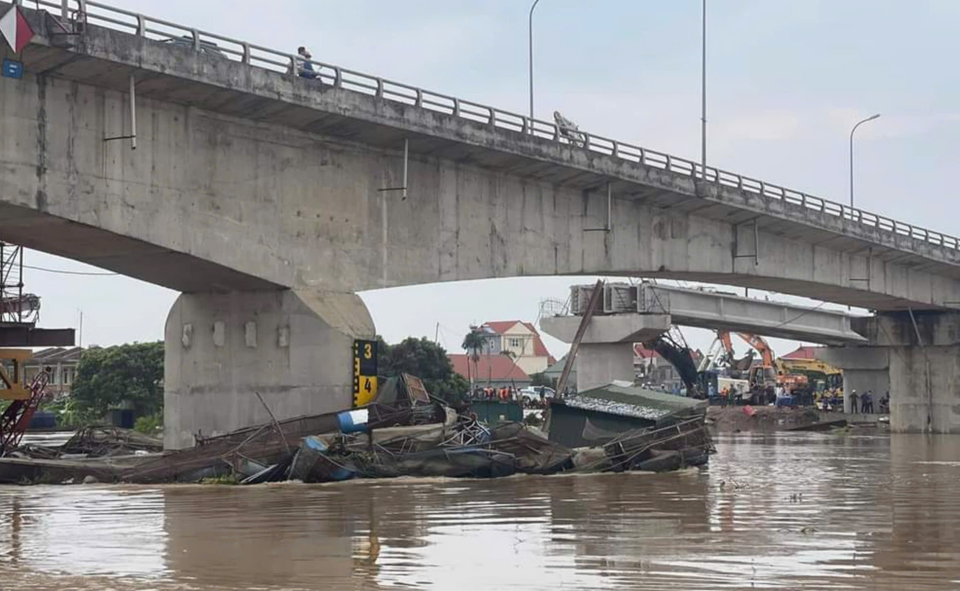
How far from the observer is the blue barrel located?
3033cm

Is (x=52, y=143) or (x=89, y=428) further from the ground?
(x=52, y=143)

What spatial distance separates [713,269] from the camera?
47500 millimetres

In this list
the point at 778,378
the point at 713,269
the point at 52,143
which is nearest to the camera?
the point at 52,143

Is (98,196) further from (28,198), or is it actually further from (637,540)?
(637,540)

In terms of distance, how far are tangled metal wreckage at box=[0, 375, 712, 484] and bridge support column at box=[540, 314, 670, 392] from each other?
27.4 metres

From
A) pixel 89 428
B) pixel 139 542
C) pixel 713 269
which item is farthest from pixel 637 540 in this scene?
pixel 713 269

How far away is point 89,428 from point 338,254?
34.9 ft

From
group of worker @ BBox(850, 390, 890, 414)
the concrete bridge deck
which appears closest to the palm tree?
group of worker @ BBox(850, 390, 890, 414)

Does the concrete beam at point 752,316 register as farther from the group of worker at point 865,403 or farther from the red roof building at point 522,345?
the red roof building at point 522,345

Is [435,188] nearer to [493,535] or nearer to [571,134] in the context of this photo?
[571,134]

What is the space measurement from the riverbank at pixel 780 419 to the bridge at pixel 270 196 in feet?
98.2

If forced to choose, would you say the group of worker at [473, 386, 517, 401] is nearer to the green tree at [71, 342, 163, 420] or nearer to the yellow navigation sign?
the green tree at [71, 342, 163, 420]

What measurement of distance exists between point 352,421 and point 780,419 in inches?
1885

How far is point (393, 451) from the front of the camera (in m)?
29.6
